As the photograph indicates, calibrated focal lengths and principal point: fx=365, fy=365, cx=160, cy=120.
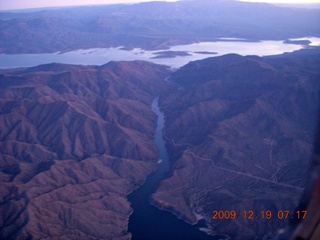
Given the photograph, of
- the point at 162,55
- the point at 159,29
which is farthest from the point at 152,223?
the point at 159,29

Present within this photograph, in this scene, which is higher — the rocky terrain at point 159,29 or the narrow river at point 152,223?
the rocky terrain at point 159,29

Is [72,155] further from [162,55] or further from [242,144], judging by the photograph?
[162,55]

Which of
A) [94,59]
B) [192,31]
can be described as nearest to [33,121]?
[94,59]

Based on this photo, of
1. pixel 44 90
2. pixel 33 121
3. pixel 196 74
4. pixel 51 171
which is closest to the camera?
pixel 51 171

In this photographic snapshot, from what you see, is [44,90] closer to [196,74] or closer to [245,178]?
[196,74]
